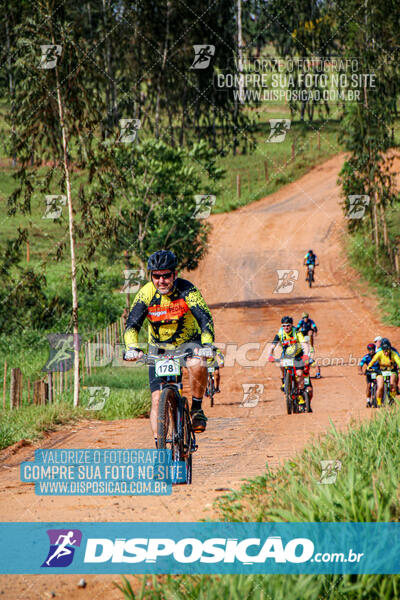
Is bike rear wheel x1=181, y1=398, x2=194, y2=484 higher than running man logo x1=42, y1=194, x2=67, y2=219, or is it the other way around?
running man logo x1=42, y1=194, x2=67, y2=219

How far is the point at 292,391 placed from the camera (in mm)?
13828

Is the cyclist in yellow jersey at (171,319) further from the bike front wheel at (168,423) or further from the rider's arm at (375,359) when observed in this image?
the rider's arm at (375,359)

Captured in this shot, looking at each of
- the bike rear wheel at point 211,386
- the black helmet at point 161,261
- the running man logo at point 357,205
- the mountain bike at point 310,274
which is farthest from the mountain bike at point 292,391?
the mountain bike at point 310,274

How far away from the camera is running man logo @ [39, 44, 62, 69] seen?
14008 millimetres

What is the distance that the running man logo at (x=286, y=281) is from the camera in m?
33.1

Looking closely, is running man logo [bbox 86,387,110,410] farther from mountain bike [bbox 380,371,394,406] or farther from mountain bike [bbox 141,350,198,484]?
mountain bike [bbox 141,350,198,484]

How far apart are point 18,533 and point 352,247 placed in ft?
103

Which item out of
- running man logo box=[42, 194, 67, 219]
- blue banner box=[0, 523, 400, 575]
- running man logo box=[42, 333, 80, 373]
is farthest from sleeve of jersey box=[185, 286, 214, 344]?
running man logo box=[42, 333, 80, 373]

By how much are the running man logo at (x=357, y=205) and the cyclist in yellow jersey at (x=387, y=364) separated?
18.1 meters

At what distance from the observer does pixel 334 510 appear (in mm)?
4949

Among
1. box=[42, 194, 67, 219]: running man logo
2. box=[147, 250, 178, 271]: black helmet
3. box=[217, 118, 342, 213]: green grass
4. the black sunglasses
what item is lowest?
the black sunglasses

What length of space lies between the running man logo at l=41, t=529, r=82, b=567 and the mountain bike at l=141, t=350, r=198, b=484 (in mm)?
1547

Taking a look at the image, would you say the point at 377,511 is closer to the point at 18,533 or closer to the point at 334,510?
the point at 334,510

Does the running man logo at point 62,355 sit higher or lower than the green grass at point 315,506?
higher
